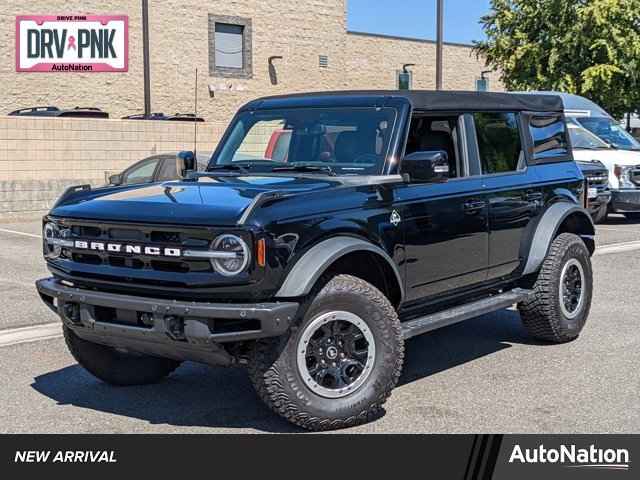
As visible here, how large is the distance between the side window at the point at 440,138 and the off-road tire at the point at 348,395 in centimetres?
139

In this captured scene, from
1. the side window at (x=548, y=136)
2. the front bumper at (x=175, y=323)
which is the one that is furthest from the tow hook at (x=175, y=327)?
the side window at (x=548, y=136)

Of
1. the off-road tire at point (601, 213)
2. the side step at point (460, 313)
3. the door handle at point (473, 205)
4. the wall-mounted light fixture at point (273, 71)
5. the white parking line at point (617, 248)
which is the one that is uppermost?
the wall-mounted light fixture at point (273, 71)

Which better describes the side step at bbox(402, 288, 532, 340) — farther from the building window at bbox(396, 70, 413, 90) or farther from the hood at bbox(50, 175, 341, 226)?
the building window at bbox(396, 70, 413, 90)

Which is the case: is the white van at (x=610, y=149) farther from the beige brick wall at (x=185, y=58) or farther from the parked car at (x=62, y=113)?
the beige brick wall at (x=185, y=58)

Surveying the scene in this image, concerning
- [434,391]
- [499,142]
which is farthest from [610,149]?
[434,391]

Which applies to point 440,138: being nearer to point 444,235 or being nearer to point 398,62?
point 444,235

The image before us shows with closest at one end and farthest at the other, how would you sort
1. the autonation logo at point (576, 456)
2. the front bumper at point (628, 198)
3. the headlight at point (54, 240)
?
the autonation logo at point (576, 456), the headlight at point (54, 240), the front bumper at point (628, 198)

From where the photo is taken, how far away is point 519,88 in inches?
1116

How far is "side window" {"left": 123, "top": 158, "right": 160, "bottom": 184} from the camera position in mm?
16219

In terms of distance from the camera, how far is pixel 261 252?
15.5 feet

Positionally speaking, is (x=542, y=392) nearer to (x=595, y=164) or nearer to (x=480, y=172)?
(x=480, y=172)

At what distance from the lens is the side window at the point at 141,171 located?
1622cm

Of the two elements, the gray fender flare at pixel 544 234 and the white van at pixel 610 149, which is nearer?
the gray fender flare at pixel 544 234

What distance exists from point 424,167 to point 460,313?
108cm
